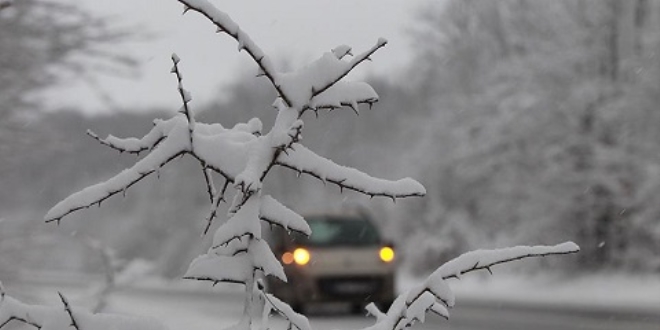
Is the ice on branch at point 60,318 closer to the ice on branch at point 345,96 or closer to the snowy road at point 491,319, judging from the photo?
the ice on branch at point 345,96

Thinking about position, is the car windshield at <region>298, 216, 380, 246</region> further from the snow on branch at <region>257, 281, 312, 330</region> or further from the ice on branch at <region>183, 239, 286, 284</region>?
the ice on branch at <region>183, 239, 286, 284</region>

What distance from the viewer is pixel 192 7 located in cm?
145

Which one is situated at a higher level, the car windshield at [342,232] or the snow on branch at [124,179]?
the car windshield at [342,232]

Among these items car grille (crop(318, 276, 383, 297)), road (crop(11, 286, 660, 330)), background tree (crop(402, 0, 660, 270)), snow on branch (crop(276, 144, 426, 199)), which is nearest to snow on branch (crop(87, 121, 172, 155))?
snow on branch (crop(276, 144, 426, 199))

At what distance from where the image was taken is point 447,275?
5.37 ft

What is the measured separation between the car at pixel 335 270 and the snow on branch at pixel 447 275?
14.1m

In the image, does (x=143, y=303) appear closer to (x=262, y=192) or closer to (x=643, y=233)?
(x=643, y=233)

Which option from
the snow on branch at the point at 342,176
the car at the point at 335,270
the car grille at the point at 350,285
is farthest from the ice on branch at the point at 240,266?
the car grille at the point at 350,285

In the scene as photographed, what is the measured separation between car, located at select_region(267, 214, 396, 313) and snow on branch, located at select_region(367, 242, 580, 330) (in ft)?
46.3

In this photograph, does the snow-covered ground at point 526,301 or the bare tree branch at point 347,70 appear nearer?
the bare tree branch at point 347,70

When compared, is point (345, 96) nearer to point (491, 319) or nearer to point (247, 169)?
point (247, 169)

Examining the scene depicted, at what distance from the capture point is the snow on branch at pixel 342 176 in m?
1.55

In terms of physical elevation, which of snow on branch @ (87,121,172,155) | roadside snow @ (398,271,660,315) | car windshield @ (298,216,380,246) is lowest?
snow on branch @ (87,121,172,155)

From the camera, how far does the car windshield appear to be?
1652 centimetres
